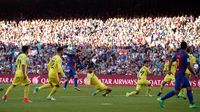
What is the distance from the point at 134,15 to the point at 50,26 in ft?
25.5

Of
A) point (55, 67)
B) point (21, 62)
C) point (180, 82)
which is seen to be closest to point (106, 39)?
point (55, 67)

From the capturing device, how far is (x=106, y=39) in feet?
160

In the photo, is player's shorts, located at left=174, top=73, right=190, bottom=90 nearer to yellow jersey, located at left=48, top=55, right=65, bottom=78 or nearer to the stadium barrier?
yellow jersey, located at left=48, top=55, right=65, bottom=78

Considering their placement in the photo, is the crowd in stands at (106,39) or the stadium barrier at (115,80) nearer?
the stadium barrier at (115,80)

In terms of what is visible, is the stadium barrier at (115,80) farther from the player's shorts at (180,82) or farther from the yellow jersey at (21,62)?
the player's shorts at (180,82)

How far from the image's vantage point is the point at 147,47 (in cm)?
4516

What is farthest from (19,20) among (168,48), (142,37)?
(168,48)

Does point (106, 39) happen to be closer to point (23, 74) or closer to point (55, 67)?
point (55, 67)

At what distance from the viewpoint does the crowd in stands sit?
145ft

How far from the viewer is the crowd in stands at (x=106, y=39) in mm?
44312

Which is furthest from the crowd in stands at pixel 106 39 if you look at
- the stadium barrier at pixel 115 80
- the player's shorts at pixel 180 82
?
the player's shorts at pixel 180 82

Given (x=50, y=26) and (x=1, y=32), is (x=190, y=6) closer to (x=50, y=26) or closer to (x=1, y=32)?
(x=50, y=26)

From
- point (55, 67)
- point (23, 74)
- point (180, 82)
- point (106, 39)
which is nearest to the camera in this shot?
point (180, 82)

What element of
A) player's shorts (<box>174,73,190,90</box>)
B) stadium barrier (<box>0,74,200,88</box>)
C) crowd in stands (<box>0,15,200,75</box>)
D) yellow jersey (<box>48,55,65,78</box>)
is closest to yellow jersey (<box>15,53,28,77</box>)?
yellow jersey (<box>48,55,65,78</box>)
